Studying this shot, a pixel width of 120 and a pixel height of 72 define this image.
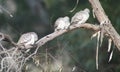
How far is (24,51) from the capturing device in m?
5.52

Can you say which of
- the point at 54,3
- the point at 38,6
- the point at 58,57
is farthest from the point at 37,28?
the point at 58,57

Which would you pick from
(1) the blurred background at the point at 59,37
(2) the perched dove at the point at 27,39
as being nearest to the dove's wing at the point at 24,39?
(2) the perched dove at the point at 27,39

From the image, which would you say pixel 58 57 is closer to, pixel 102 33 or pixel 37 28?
pixel 102 33

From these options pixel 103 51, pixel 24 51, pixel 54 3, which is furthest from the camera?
pixel 54 3

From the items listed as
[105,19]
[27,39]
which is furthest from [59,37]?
[105,19]

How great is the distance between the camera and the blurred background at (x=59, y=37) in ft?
20.1

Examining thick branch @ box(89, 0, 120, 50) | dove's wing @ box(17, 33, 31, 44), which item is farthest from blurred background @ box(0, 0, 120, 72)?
thick branch @ box(89, 0, 120, 50)

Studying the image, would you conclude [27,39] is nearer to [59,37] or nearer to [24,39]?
[24,39]

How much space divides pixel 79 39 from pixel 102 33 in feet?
20.7

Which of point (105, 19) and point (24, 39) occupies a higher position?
point (24, 39)

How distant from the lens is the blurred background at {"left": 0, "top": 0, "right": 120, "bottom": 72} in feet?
20.1

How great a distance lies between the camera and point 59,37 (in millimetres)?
6566

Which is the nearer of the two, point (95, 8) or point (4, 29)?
point (95, 8)

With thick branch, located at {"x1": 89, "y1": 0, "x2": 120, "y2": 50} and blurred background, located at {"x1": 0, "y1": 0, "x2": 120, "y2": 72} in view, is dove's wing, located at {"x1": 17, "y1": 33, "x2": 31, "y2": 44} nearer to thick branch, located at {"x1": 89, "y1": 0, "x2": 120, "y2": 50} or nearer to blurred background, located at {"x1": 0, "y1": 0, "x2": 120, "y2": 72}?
blurred background, located at {"x1": 0, "y1": 0, "x2": 120, "y2": 72}
